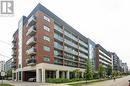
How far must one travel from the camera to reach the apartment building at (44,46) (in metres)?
63.8

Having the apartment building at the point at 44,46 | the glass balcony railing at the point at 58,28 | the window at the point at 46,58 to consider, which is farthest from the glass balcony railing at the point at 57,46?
the window at the point at 46,58

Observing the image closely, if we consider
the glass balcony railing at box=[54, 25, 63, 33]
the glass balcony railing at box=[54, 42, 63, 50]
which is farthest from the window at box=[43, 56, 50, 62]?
the glass balcony railing at box=[54, 25, 63, 33]

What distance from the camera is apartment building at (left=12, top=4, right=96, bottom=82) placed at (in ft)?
209

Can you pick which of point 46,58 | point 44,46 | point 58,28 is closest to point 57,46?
point 58,28

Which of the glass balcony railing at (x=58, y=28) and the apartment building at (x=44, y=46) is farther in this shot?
the glass balcony railing at (x=58, y=28)

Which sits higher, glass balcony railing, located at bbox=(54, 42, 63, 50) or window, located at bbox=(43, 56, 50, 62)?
glass balcony railing, located at bbox=(54, 42, 63, 50)

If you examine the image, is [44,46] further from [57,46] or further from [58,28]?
[58,28]

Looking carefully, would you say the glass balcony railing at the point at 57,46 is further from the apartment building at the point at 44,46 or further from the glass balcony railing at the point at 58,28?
the glass balcony railing at the point at 58,28

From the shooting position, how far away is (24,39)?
79.6 meters

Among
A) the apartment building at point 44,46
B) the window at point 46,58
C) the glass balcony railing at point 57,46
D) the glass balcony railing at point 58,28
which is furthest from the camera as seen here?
the glass balcony railing at point 58,28

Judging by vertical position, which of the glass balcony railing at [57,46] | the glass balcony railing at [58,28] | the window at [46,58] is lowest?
the window at [46,58]

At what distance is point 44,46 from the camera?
64.8 metres

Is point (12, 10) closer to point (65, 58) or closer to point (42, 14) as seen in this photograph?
point (42, 14)

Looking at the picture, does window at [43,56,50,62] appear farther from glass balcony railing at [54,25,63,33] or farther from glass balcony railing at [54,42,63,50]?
glass balcony railing at [54,25,63,33]
